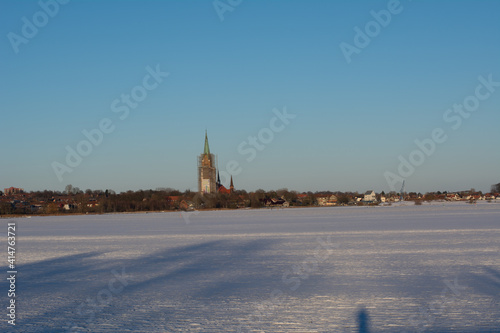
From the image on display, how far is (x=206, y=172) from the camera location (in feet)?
462

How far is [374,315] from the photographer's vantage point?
6.85 meters

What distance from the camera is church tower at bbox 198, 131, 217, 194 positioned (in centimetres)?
13762

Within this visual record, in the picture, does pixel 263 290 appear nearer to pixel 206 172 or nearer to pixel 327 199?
pixel 206 172

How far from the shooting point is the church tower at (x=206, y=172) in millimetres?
137625

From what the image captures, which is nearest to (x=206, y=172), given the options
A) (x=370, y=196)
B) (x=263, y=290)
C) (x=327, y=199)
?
(x=327, y=199)

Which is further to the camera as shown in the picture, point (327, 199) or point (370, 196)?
point (370, 196)

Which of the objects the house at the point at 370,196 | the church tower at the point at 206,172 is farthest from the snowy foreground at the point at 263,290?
the house at the point at 370,196

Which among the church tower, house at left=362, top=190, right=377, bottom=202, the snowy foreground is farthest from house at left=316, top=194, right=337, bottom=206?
the snowy foreground

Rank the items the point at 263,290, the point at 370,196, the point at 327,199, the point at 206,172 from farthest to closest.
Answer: the point at 370,196 < the point at 327,199 < the point at 206,172 < the point at 263,290

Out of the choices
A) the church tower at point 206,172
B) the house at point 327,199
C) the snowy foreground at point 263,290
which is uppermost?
the church tower at point 206,172

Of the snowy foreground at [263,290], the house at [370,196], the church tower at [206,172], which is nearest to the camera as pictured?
the snowy foreground at [263,290]

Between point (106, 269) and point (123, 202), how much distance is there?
79.9m

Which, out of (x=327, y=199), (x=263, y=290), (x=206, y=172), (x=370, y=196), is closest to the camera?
(x=263, y=290)

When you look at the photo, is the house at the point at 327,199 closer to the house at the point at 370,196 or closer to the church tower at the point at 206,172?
the house at the point at 370,196
